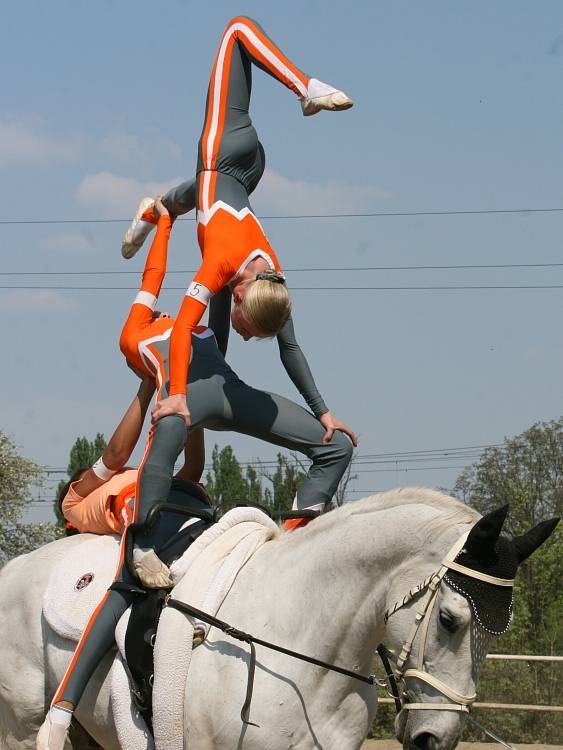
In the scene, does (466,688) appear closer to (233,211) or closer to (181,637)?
(181,637)

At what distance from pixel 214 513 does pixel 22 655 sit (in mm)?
1247

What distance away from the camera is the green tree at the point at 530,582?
14.0 meters

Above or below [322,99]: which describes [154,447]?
below

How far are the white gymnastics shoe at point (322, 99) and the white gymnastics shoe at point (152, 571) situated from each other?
6.75 feet

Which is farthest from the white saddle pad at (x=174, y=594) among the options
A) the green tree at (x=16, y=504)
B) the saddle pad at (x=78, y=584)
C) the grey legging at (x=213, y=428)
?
the green tree at (x=16, y=504)

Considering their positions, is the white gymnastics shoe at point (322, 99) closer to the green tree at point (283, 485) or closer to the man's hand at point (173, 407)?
the man's hand at point (173, 407)

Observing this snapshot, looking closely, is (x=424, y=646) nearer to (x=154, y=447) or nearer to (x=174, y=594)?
(x=174, y=594)

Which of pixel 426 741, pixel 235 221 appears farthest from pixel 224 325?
pixel 426 741

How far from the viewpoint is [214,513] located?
15.0 feet

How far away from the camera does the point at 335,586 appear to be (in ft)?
12.3

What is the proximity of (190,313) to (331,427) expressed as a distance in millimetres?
801

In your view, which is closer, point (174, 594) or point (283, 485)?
point (174, 594)

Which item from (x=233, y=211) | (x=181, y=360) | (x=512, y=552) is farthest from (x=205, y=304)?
(x=512, y=552)

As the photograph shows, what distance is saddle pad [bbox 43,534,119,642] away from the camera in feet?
14.9
